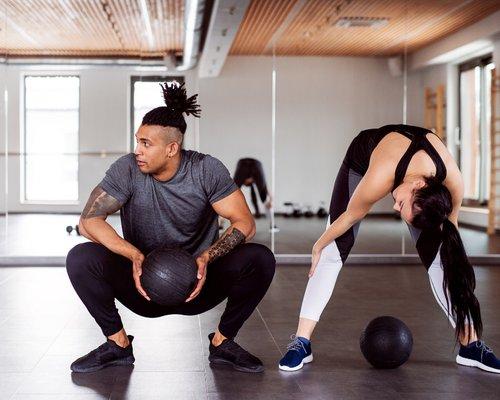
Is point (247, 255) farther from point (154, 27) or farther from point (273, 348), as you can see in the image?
point (154, 27)

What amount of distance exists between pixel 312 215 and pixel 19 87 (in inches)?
101

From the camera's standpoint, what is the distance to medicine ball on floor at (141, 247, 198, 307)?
2.43 metres

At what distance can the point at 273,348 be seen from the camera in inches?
123

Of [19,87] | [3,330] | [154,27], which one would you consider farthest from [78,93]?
[3,330]

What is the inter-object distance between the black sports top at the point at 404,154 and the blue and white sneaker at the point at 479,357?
70 centimetres

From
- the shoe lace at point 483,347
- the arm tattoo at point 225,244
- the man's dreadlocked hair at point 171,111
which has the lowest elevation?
the shoe lace at point 483,347

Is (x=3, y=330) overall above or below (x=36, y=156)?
below

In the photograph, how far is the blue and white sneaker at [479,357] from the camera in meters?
2.73

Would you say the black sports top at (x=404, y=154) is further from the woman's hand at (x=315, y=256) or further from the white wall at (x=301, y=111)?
the white wall at (x=301, y=111)

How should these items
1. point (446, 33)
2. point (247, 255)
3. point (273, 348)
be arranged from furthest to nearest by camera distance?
1. point (446, 33)
2. point (273, 348)
3. point (247, 255)

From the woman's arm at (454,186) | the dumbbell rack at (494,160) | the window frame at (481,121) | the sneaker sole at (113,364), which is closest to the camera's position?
the woman's arm at (454,186)

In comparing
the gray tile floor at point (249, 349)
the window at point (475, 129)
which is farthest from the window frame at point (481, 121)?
the gray tile floor at point (249, 349)

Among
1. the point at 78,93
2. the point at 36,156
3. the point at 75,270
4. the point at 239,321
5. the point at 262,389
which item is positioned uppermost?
the point at 78,93

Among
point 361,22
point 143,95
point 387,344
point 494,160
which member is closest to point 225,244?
point 387,344
